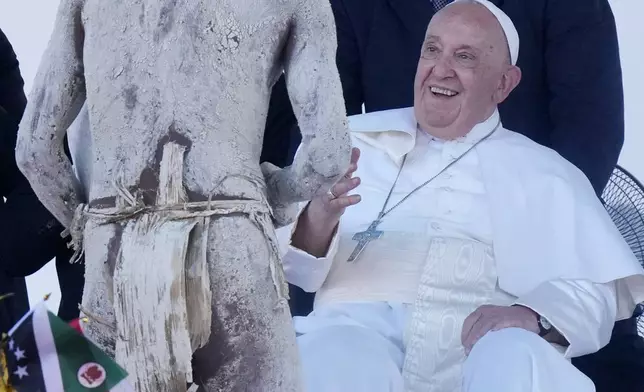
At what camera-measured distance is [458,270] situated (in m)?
2.51

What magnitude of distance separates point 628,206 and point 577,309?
0.66m

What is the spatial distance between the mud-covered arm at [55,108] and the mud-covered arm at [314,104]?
1.10 ft

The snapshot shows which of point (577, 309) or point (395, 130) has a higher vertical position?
point (395, 130)

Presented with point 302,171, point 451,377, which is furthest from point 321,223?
point 302,171

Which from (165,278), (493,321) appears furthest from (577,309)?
(165,278)

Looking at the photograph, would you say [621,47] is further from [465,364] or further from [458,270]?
[465,364]

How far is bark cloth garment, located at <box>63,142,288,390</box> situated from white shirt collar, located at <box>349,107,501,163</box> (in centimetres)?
130

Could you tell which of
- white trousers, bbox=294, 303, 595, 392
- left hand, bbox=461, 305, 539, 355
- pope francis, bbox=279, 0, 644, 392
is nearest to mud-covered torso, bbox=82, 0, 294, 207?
pope francis, bbox=279, 0, 644, 392

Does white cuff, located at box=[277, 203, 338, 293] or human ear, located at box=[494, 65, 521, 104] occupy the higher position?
human ear, located at box=[494, 65, 521, 104]

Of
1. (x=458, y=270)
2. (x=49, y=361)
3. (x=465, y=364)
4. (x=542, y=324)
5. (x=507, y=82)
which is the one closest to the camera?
(x=49, y=361)

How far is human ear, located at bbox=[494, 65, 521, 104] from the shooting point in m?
2.84

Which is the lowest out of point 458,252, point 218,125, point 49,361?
point 458,252

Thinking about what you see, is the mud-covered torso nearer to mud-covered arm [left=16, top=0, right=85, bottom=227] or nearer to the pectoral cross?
mud-covered arm [left=16, top=0, right=85, bottom=227]

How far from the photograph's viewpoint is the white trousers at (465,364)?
212 cm
